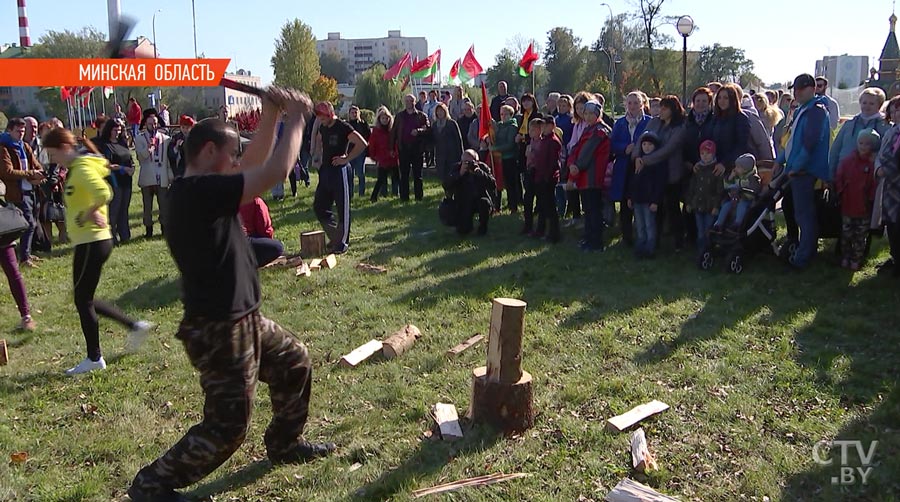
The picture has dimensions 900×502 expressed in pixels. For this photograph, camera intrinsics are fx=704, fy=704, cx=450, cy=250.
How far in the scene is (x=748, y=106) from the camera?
381 inches

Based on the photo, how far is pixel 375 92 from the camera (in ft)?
188

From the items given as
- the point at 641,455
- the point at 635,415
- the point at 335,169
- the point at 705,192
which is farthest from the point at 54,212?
the point at 641,455

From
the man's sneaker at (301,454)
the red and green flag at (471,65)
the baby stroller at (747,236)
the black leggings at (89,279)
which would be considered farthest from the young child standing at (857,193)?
the red and green flag at (471,65)

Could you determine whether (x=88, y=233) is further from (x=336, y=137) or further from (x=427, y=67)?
(x=427, y=67)

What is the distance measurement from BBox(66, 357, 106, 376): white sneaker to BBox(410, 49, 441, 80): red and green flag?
1615 cm

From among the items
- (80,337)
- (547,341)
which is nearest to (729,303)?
(547,341)

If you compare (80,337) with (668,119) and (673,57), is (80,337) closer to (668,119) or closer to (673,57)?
(668,119)

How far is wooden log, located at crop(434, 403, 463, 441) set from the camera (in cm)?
414

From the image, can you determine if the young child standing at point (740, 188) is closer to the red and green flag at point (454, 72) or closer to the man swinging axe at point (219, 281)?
the man swinging axe at point (219, 281)

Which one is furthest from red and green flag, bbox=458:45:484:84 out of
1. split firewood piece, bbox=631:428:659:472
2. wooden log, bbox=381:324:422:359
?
split firewood piece, bbox=631:428:659:472

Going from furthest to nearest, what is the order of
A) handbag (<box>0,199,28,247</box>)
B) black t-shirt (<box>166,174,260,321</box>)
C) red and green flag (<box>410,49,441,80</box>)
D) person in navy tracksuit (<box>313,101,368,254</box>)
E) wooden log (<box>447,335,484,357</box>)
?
red and green flag (<box>410,49,441,80</box>)
person in navy tracksuit (<box>313,101,368,254</box>)
handbag (<box>0,199,28,247</box>)
wooden log (<box>447,335,484,357</box>)
black t-shirt (<box>166,174,260,321</box>)

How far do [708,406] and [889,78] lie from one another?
6351 cm

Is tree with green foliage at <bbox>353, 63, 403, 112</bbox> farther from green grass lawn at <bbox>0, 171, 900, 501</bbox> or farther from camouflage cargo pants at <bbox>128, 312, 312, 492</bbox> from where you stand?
camouflage cargo pants at <bbox>128, 312, 312, 492</bbox>

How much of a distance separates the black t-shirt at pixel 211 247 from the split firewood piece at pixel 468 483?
1.28m
